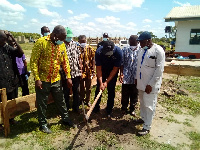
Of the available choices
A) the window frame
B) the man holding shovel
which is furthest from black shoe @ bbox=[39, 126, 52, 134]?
the window frame

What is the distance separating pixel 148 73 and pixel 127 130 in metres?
1.36

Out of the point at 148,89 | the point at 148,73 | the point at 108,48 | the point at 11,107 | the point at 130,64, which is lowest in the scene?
the point at 11,107

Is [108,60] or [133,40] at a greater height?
[133,40]

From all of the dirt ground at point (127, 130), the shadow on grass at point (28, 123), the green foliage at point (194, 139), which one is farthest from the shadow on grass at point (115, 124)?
the green foliage at point (194, 139)

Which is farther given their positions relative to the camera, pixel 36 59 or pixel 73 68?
pixel 73 68

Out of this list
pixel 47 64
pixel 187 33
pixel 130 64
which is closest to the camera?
pixel 47 64

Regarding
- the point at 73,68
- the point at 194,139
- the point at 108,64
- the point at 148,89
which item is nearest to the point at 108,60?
the point at 108,64

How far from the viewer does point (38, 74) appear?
338 cm

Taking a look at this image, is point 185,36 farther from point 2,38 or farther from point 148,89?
point 2,38

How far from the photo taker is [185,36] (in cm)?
1566

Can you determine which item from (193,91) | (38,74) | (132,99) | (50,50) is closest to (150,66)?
(132,99)

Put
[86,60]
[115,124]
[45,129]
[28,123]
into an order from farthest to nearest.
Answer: [86,60], [115,124], [28,123], [45,129]

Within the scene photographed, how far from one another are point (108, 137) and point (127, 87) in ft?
4.67

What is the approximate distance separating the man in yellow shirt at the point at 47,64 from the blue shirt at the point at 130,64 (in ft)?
4.85
